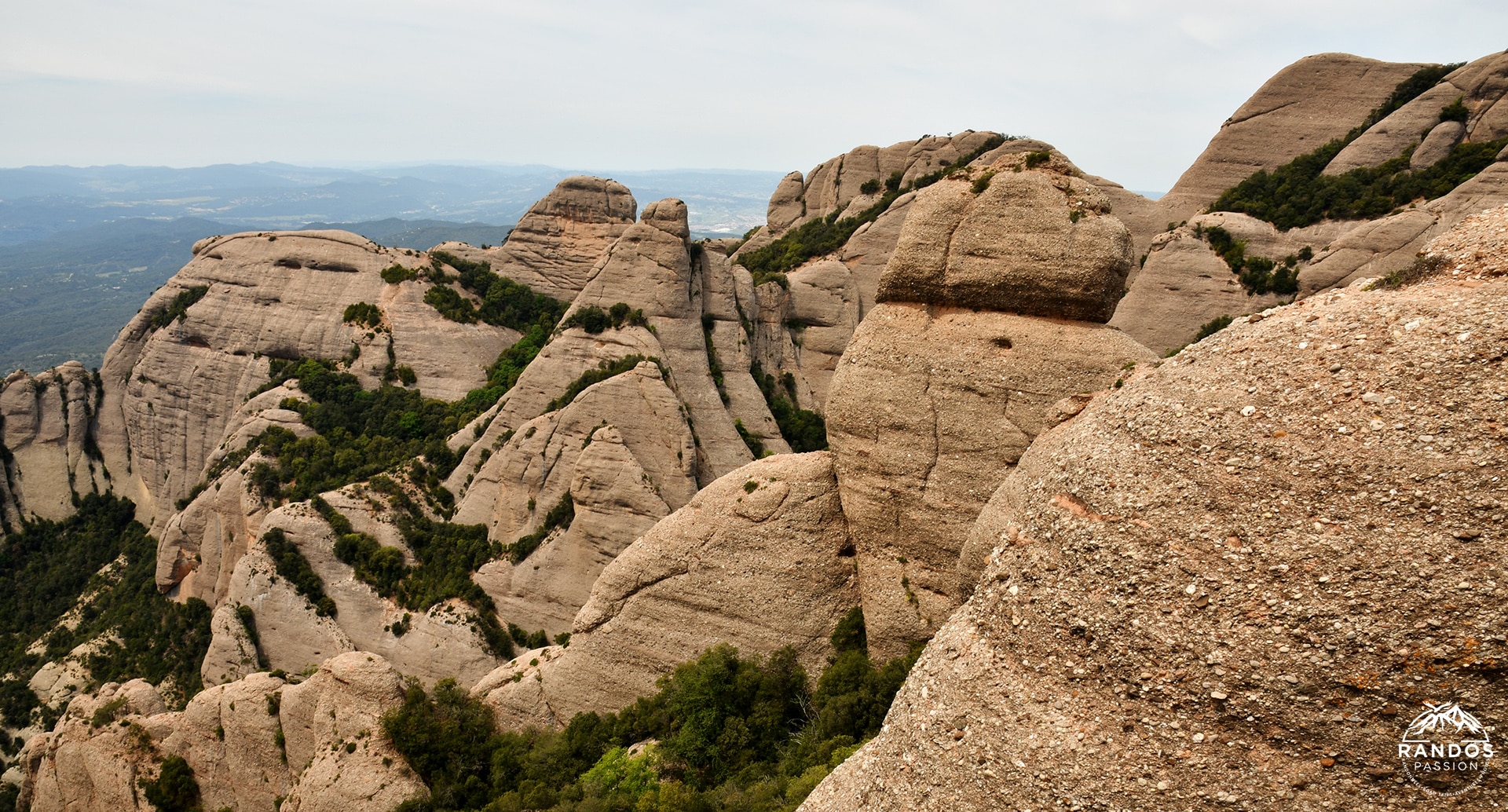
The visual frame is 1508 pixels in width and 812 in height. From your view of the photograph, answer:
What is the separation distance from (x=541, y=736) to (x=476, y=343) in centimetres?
3117

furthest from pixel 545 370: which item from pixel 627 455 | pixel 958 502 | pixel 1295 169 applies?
pixel 1295 169

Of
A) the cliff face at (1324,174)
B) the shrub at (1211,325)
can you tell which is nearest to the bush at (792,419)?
the cliff face at (1324,174)

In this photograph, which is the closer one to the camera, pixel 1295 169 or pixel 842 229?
pixel 1295 169

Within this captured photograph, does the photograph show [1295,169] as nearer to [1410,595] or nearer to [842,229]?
[842,229]

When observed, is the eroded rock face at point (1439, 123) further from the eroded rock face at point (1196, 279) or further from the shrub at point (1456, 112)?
the eroded rock face at point (1196, 279)

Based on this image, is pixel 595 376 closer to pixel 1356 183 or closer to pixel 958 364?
pixel 958 364

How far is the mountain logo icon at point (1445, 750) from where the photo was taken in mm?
8133

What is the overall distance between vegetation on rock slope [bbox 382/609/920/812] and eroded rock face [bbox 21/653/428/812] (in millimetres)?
992

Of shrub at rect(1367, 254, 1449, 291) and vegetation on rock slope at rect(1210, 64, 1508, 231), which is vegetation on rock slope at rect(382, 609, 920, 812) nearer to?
shrub at rect(1367, 254, 1449, 291)

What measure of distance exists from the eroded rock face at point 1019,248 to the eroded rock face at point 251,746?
21.1 meters

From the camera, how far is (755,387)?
44.6 m

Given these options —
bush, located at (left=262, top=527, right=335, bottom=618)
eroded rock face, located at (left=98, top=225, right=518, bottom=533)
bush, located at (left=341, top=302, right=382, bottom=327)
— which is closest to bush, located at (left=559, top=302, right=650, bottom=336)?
eroded rock face, located at (left=98, top=225, right=518, bottom=533)

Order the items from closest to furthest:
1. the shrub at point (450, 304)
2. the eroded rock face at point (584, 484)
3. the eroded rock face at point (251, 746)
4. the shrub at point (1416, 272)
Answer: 1. the shrub at point (1416, 272)
2. the eroded rock face at point (251, 746)
3. the eroded rock face at point (584, 484)
4. the shrub at point (450, 304)

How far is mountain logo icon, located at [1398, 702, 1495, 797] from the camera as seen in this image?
813cm
